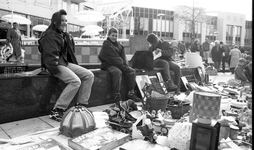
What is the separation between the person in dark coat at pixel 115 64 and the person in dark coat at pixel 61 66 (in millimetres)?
948

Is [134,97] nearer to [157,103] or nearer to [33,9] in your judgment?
[157,103]

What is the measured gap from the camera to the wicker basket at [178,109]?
3.93 metres

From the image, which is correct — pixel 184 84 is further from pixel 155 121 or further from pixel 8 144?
pixel 8 144

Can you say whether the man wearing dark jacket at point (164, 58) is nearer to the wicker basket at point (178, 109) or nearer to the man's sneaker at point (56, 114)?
the wicker basket at point (178, 109)

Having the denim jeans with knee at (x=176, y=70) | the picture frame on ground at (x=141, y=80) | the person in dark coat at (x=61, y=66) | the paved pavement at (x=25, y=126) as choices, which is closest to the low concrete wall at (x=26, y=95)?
the paved pavement at (x=25, y=126)

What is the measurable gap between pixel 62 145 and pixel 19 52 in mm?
7012

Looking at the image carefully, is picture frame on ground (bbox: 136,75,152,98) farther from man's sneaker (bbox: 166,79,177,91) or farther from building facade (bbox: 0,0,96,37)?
building facade (bbox: 0,0,96,37)

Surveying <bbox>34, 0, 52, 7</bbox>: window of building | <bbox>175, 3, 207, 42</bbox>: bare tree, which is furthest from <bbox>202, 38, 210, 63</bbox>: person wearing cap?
<bbox>175, 3, 207, 42</bbox>: bare tree

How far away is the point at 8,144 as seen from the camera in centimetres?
304

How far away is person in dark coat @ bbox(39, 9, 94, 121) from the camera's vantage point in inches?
165

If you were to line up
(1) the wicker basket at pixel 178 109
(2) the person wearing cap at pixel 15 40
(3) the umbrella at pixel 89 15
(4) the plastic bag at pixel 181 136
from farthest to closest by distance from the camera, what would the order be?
(3) the umbrella at pixel 89 15 < (2) the person wearing cap at pixel 15 40 < (1) the wicker basket at pixel 178 109 < (4) the plastic bag at pixel 181 136

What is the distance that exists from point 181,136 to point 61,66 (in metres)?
2.45

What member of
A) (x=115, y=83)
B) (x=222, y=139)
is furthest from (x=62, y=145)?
(x=115, y=83)

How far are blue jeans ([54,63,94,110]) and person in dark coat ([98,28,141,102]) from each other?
928 millimetres
